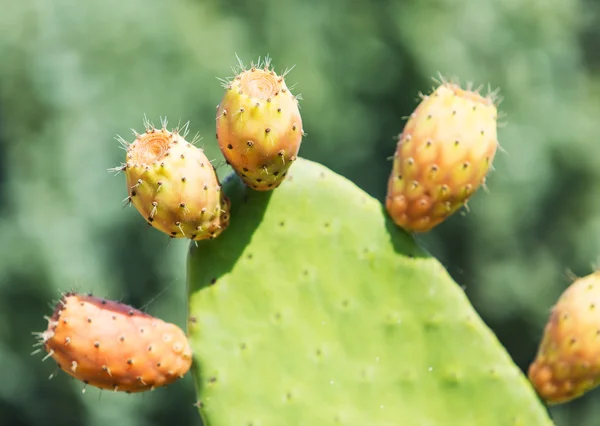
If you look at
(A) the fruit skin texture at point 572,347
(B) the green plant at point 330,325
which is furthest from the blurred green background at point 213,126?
(A) the fruit skin texture at point 572,347

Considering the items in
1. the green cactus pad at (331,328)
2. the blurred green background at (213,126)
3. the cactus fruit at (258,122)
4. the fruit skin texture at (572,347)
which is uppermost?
the blurred green background at (213,126)

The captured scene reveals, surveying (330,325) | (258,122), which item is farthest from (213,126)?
(258,122)

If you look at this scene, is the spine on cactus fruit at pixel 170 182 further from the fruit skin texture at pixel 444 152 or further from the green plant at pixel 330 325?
the fruit skin texture at pixel 444 152

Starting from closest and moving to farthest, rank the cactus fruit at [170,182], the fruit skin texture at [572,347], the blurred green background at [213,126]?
the cactus fruit at [170,182] < the fruit skin texture at [572,347] < the blurred green background at [213,126]

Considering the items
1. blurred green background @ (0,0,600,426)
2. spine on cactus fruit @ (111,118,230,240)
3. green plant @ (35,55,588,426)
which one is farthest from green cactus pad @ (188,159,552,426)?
blurred green background @ (0,0,600,426)

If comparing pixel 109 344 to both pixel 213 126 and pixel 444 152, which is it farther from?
pixel 213 126

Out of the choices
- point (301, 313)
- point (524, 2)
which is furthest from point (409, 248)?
point (524, 2)
